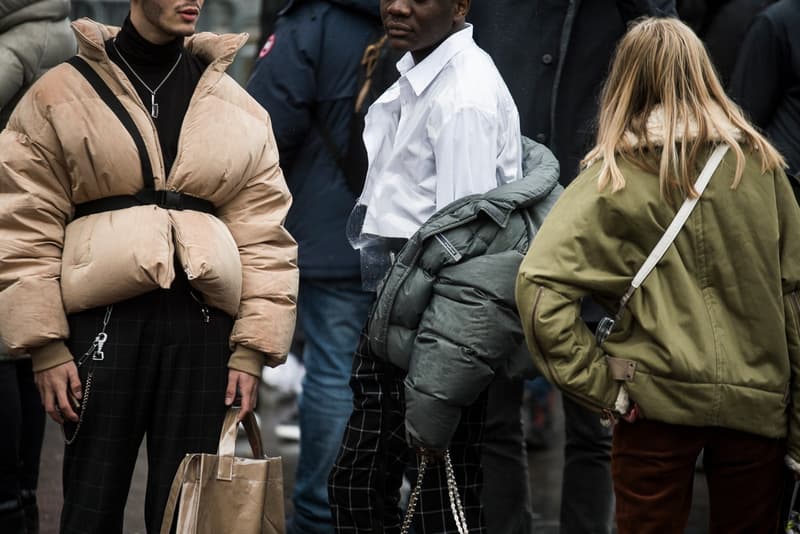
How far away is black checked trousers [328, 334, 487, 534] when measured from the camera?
464 cm

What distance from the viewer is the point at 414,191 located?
462 centimetres

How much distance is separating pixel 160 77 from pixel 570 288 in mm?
1360

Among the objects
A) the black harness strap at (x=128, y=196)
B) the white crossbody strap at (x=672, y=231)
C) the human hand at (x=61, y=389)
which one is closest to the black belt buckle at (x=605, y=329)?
the white crossbody strap at (x=672, y=231)

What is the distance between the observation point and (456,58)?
4629 millimetres

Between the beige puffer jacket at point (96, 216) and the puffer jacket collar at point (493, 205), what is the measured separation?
550mm

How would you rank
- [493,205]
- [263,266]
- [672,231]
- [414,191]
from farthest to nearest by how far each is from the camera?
[414,191] → [263,266] → [493,205] → [672,231]

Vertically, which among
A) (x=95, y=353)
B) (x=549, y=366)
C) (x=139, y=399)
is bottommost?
(x=139, y=399)

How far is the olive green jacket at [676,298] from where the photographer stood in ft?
13.6

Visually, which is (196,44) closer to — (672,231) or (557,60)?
(557,60)

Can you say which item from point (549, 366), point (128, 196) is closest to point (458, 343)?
point (549, 366)

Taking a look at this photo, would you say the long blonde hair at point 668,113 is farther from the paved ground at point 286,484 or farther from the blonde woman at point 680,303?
the paved ground at point 286,484

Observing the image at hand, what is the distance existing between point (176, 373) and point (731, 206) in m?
1.66

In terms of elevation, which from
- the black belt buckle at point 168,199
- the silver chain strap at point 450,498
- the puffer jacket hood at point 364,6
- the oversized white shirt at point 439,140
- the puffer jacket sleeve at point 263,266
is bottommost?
the silver chain strap at point 450,498

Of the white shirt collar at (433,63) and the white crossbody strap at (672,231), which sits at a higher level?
the white shirt collar at (433,63)
